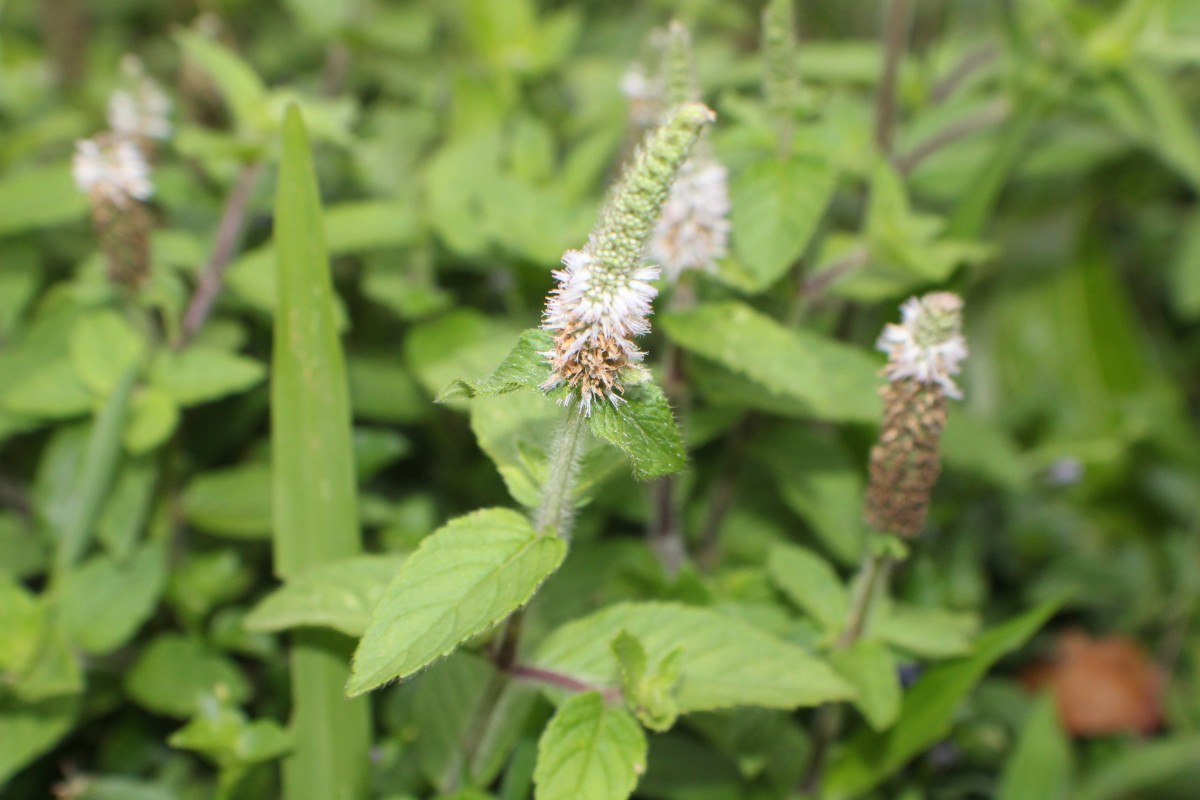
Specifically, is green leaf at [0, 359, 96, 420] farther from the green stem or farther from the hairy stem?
the green stem

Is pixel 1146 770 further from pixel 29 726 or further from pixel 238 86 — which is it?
pixel 238 86

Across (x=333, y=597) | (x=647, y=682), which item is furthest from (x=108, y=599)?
(x=647, y=682)

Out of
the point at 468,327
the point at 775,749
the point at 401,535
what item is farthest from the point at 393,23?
the point at 775,749

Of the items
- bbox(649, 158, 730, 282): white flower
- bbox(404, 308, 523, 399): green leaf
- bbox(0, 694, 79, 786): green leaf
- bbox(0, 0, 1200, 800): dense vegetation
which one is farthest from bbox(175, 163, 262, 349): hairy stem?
bbox(649, 158, 730, 282): white flower

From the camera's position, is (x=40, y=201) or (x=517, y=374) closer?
(x=517, y=374)

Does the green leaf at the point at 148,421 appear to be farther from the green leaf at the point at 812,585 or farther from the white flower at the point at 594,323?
the green leaf at the point at 812,585

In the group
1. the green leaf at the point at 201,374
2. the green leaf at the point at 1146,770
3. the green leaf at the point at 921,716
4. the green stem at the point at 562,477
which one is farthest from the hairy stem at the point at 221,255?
the green leaf at the point at 1146,770
